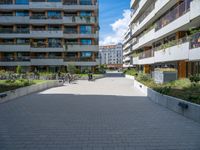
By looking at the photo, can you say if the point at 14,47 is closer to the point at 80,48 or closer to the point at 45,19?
the point at 45,19

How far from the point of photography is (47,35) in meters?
46.5

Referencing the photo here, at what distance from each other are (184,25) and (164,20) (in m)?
6.28

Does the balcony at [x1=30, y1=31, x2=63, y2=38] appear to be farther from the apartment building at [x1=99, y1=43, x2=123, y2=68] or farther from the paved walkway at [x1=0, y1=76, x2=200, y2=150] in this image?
the apartment building at [x1=99, y1=43, x2=123, y2=68]

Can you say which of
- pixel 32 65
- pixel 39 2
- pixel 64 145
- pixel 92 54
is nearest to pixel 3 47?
pixel 32 65

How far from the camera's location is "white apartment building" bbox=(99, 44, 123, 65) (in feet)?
550

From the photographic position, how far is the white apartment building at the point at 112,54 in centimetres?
16775

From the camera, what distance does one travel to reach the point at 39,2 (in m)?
46.3

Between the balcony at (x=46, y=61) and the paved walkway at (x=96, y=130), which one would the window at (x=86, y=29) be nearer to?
the balcony at (x=46, y=61)

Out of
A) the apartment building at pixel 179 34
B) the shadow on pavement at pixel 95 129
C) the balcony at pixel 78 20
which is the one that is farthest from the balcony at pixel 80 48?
the shadow on pavement at pixel 95 129

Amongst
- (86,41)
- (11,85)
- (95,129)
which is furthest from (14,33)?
(95,129)

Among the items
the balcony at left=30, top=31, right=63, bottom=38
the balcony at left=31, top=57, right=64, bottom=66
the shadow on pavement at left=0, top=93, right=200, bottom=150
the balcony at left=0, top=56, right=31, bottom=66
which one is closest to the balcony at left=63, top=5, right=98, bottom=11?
the balcony at left=30, top=31, right=63, bottom=38

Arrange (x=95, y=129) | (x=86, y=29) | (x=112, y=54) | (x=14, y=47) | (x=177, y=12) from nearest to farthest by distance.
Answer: (x=95, y=129) → (x=177, y=12) → (x=14, y=47) → (x=86, y=29) → (x=112, y=54)

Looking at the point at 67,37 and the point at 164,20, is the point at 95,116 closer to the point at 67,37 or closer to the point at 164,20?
the point at 164,20

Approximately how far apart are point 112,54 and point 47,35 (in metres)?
128
